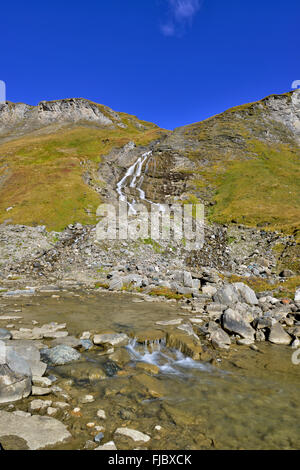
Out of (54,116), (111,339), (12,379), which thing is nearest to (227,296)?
(111,339)

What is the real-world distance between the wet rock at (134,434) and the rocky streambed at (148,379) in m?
0.03

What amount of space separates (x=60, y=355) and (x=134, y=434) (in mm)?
5235

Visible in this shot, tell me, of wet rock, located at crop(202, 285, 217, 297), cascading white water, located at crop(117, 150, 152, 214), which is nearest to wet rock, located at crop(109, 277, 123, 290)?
wet rock, located at crop(202, 285, 217, 297)

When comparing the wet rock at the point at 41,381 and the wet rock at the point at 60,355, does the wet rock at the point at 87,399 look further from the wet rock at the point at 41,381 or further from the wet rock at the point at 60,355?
the wet rock at the point at 60,355

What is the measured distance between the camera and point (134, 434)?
21.5ft

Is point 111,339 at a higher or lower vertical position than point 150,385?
higher

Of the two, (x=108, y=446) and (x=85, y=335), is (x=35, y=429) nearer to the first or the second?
(x=108, y=446)

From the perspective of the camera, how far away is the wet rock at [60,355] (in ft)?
33.9

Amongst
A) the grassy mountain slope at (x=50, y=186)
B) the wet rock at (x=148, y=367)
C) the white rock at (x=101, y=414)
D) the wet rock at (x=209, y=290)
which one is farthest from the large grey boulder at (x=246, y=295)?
the grassy mountain slope at (x=50, y=186)

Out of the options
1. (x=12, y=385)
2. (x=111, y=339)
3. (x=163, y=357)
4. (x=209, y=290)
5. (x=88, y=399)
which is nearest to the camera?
(x=12, y=385)

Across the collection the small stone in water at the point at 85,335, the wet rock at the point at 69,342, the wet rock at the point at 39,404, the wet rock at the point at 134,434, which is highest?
the wet rock at the point at 39,404

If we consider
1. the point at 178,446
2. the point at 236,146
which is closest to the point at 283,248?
the point at 178,446

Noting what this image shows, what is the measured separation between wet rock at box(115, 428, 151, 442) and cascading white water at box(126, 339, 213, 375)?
13.3 feet

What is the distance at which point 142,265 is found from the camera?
1211 inches
